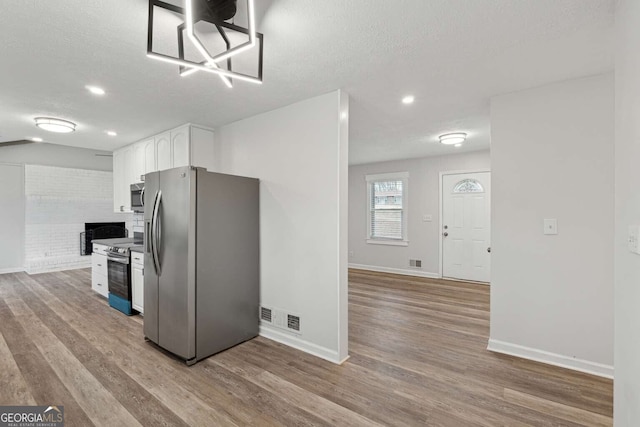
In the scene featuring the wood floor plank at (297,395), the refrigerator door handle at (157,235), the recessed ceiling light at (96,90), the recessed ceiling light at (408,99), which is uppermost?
the recessed ceiling light at (408,99)

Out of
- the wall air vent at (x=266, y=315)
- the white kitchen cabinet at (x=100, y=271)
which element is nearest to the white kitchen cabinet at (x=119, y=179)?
the white kitchen cabinet at (x=100, y=271)

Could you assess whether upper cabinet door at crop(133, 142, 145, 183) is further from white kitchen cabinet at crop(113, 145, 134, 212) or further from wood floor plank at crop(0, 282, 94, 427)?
wood floor plank at crop(0, 282, 94, 427)

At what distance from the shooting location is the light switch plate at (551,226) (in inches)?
100

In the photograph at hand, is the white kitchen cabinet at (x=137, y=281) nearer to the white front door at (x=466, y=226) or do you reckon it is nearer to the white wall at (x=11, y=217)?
the white wall at (x=11, y=217)

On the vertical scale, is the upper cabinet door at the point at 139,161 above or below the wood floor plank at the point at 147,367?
above

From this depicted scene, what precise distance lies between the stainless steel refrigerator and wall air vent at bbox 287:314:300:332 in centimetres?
44

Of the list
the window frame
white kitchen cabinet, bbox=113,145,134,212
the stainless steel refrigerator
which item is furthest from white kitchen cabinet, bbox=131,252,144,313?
the window frame

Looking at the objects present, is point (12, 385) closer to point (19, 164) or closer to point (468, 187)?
point (19, 164)

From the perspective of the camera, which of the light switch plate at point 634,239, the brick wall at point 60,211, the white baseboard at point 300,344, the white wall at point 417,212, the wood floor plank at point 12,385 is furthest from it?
the brick wall at point 60,211

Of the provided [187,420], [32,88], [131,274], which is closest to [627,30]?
[187,420]

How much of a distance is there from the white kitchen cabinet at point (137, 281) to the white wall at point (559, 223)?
157 inches

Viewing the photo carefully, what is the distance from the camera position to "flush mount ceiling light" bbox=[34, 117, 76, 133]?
3604 millimetres

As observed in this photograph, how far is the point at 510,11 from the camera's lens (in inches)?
64.7

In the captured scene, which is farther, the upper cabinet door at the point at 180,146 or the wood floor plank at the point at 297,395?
the upper cabinet door at the point at 180,146
